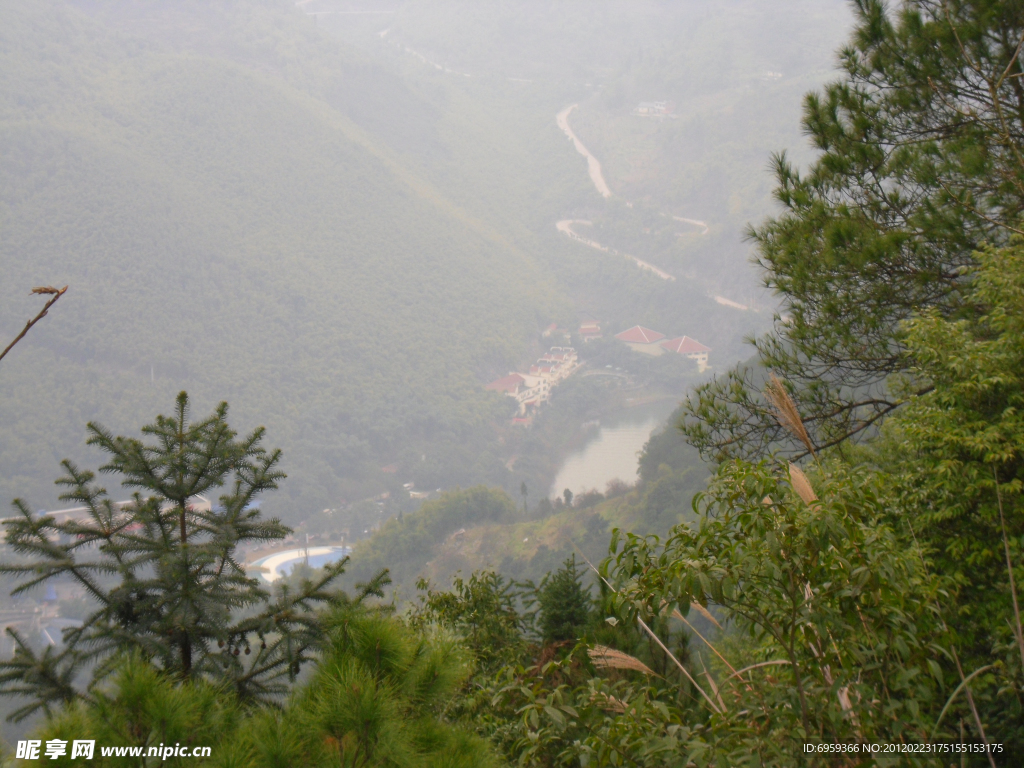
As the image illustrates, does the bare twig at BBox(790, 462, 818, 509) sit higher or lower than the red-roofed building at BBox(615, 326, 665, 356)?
lower

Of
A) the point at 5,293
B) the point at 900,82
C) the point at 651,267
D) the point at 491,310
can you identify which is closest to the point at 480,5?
the point at 651,267

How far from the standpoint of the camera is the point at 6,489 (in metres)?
29.2

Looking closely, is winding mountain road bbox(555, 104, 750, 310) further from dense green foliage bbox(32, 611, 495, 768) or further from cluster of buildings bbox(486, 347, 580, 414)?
dense green foliage bbox(32, 611, 495, 768)

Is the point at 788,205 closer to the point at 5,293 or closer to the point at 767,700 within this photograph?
the point at 767,700

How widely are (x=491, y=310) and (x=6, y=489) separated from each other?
33106 mm

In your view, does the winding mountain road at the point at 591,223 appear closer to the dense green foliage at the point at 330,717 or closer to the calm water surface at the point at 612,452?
the calm water surface at the point at 612,452

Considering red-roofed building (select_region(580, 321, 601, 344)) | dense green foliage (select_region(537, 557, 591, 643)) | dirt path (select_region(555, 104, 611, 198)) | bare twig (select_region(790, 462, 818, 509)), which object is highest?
dirt path (select_region(555, 104, 611, 198))

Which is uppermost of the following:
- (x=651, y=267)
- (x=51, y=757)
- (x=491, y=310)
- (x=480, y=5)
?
(x=480, y=5)

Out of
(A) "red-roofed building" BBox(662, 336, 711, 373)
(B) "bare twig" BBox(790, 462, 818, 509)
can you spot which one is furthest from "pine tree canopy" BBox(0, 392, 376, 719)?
(A) "red-roofed building" BBox(662, 336, 711, 373)

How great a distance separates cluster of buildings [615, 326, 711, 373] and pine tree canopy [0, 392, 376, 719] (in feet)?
153

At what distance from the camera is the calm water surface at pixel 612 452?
35469 mm

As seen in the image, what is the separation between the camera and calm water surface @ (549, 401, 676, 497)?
35.5m

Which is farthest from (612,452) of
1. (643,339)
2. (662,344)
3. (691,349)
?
(662,344)

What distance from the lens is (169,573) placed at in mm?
2381
